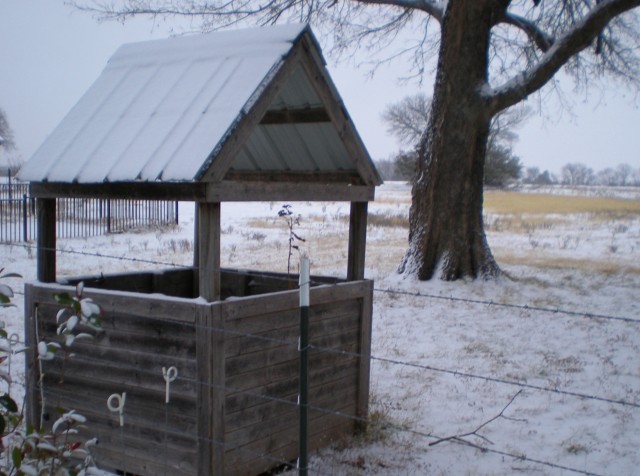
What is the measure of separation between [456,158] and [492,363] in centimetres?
561

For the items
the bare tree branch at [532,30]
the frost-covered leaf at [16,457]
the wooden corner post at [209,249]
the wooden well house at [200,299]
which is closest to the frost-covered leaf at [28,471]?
the frost-covered leaf at [16,457]

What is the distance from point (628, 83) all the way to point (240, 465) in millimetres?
14703

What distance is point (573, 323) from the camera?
970 centimetres

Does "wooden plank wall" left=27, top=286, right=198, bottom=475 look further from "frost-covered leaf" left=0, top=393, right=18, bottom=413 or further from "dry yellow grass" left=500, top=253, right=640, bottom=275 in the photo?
"dry yellow grass" left=500, top=253, right=640, bottom=275

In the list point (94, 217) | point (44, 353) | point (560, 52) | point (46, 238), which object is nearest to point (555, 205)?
point (94, 217)

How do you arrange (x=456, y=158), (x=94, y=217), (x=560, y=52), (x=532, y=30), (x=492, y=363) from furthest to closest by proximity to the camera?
(x=94, y=217), (x=532, y=30), (x=456, y=158), (x=560, y=52), (x=492, y=363)

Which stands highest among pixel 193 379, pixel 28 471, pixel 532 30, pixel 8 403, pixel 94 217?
pixel 532 30

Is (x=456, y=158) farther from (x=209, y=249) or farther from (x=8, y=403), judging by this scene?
(x=8, y=403)

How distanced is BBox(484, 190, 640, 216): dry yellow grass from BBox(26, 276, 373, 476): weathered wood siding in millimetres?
33303

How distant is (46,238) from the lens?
467cm

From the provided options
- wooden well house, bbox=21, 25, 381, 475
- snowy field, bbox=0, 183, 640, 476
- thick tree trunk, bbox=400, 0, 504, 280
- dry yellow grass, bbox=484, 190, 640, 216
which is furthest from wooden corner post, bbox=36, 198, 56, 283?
dry yellow grass, bbox=484, 190, 640, 216

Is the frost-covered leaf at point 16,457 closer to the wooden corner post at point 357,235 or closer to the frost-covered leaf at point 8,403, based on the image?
the frost-covered leaf at point 8,403

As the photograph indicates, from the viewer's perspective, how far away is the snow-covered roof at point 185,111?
3838mm

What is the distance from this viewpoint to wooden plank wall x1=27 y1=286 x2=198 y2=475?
3.84 m
